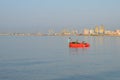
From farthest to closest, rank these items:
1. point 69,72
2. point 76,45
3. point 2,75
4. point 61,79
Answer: point 76,45 → point 69,72 → point 2,75 → point 61,79

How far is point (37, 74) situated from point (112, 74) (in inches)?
281

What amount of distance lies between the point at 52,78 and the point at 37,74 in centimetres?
271

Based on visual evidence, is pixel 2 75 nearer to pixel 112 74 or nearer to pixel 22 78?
pixel 22 78

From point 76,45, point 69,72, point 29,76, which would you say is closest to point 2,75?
point 29,76

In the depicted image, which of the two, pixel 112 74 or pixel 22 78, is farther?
pixel 112 74

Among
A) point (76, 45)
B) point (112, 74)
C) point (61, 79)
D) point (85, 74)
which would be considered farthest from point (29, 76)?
point (76, 45)

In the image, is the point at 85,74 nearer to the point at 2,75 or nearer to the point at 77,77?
the point at 77,77

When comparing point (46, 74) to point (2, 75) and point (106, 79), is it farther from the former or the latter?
point (106, 79)

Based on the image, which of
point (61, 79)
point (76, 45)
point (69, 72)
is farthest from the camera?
point (76, 45)

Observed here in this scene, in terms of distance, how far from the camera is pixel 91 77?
26422 millimetres

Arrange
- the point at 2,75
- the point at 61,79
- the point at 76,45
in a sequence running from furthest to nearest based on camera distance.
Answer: the point at 76,45, the point at 2,75, the point at 61,79

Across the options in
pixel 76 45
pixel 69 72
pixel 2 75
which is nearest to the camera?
pixel 2 75

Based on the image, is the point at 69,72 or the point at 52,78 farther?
the point at 69,72

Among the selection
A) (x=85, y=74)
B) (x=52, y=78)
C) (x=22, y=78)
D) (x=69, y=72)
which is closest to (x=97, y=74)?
(x=85, y=74)
